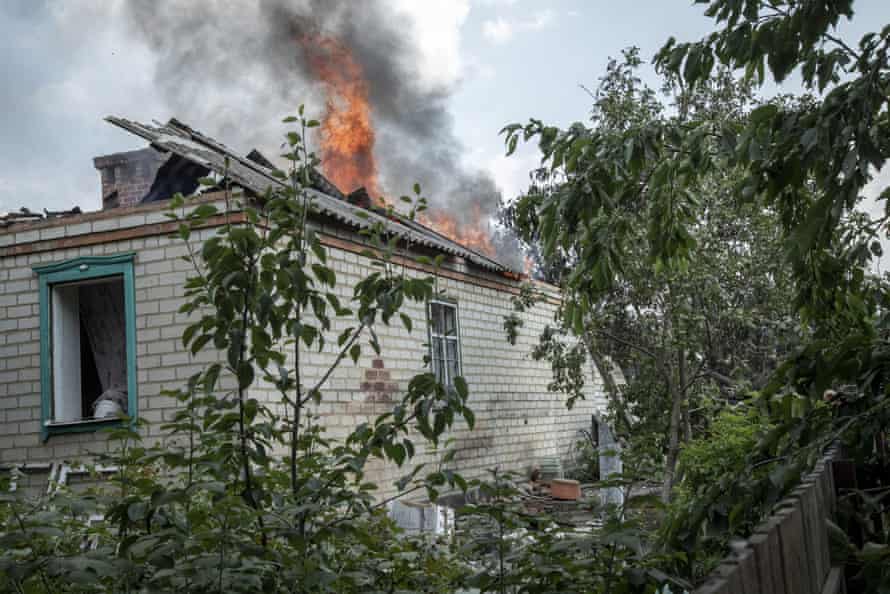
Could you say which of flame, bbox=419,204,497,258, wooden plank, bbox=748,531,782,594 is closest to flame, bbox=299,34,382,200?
flame, bbox=419,204,497,258

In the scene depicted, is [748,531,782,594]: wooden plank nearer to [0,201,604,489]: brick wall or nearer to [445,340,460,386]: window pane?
[0,201,604,489]: brick wall

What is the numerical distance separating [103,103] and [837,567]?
4464 cm

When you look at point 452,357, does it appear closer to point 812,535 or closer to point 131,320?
point 131,320

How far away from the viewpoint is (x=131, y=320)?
1010cm

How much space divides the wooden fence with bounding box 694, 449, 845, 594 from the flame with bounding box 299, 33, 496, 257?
1873cm

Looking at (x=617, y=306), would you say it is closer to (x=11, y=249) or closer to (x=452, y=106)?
(x=11, y=249)

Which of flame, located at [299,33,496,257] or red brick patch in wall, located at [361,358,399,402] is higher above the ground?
flame, located at [299,33,496,257]

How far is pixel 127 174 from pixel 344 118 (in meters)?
14.0

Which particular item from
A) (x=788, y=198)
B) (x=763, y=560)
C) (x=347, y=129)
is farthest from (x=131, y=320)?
(x=347, y=129)

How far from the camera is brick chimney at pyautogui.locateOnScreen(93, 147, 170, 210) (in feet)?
45.7

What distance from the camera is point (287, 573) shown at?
102 inches

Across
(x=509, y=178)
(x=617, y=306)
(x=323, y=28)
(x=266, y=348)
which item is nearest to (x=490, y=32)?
(x=509, y=178)

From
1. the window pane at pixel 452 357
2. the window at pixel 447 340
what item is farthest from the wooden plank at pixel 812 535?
the window pane at pixel 452 357

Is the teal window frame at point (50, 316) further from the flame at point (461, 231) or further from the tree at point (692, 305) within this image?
the flame at point (461, 231)
